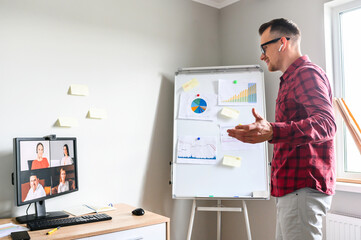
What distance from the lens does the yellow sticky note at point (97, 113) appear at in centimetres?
236

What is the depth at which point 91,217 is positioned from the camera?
1.88 m

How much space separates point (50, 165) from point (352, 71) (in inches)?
85.4

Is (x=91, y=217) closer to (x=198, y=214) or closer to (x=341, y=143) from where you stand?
(x=198, y=214)

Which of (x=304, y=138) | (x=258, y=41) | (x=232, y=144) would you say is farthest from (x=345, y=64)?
(x=304, y=138)

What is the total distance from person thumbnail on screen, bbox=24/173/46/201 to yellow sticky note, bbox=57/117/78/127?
470 millimetres

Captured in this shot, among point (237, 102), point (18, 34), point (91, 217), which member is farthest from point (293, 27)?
point (18, 34)

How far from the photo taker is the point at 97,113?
2395 mm

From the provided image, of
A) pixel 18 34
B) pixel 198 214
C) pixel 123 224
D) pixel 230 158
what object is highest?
pixel 18 34

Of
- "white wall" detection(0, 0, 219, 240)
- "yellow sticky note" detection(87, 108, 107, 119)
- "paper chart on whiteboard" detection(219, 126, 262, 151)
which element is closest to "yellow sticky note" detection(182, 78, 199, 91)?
"white wall" detection(0, 0, 219, 240)

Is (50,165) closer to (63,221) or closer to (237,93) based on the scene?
(63,221)

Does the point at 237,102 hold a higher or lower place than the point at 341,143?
higher

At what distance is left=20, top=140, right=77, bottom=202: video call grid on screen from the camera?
1776 millimetres

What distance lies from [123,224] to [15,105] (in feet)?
3.30

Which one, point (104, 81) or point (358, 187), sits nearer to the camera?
point (358, 187)
